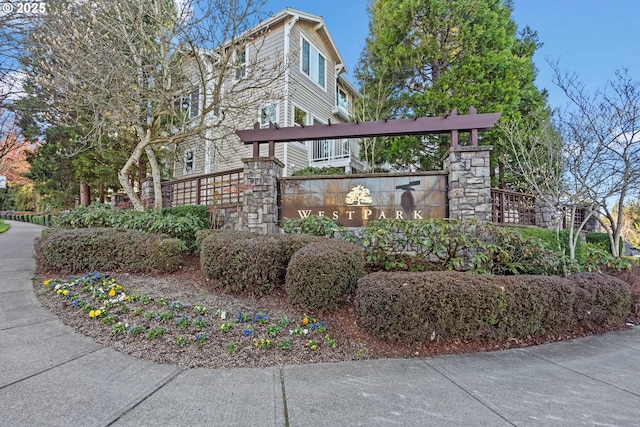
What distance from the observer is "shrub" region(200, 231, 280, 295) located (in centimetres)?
373

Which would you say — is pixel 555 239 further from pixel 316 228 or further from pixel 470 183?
pixel 316 228

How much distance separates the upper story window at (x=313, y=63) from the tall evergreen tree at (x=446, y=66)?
8.64 feet

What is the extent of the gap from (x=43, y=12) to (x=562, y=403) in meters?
10.7

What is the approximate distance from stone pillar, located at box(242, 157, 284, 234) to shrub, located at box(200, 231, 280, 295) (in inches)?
104

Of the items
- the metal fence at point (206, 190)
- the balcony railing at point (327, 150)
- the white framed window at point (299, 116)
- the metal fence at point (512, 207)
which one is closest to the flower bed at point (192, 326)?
the metal fence at point (206, 190)

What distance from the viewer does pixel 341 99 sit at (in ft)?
53.8

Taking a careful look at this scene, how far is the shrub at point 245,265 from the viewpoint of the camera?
3734 millimetres

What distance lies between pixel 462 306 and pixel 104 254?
196 inches

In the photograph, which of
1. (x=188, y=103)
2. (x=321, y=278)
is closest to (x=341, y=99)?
(x=188, y=103)

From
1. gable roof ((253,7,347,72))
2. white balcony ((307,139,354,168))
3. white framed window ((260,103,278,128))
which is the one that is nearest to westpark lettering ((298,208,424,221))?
white framed window ((260,103,278,128))

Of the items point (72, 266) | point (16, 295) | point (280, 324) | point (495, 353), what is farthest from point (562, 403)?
point (72, 266)

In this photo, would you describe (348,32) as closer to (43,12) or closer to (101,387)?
(43,12)

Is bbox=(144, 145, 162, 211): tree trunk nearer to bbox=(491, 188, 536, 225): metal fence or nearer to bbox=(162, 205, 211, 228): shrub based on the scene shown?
bbox=(162, 205, 211, 228): shrub

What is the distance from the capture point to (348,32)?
13977 millimetres
